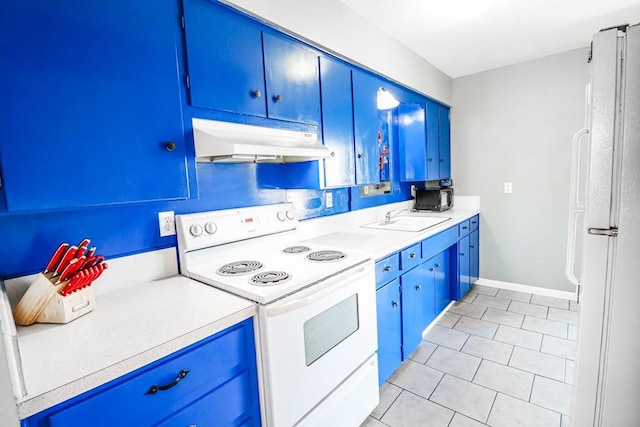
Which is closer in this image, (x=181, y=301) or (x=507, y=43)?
(x=181, y=301)

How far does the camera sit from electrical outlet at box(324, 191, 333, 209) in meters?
2.20

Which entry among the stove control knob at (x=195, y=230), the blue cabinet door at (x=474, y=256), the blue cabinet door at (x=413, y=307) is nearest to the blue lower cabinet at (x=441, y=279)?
the blue cabinet door at (x=413, y=307)

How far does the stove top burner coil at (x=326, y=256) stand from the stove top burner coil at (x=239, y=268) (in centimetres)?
27

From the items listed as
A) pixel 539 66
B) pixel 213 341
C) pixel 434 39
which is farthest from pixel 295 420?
pixel 539 66

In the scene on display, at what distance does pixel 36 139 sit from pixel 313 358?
3.93 feet

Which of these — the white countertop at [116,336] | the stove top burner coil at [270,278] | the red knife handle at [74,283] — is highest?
the red knife handle at [74,283]

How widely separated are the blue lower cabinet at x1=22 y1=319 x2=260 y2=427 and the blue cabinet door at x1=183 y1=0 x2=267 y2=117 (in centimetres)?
98

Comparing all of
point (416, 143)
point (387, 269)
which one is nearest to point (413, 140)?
point (416, 143)

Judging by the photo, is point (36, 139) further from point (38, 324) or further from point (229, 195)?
point (229, 195)

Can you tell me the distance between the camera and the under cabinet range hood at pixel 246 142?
123 centimetres

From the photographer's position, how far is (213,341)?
95 centimetres

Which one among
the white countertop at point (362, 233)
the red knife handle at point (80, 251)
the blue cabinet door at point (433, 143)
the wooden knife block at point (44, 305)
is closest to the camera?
the wooden knife block at point (44, 305)

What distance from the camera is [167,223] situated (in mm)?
1391

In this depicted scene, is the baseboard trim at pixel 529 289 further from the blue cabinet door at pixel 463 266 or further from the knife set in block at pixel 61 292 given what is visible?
the knife set in block at pixel 61 292
